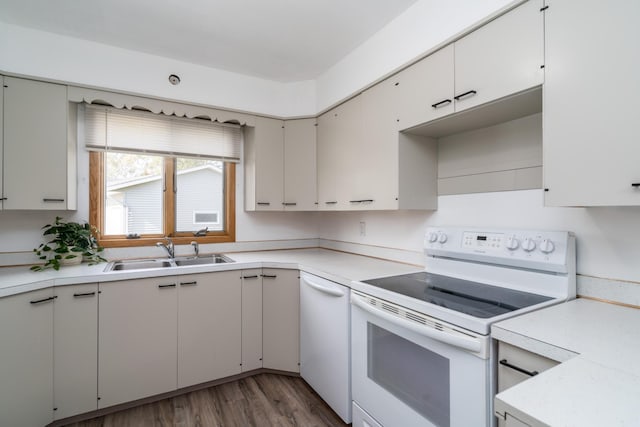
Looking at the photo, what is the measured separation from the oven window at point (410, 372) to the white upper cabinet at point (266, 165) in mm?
1572

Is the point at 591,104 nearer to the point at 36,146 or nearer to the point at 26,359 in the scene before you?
the point at 26,359

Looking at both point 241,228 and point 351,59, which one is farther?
point 241,228

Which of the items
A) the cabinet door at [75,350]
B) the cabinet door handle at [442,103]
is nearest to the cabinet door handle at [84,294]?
the cabinet door at [75,350]

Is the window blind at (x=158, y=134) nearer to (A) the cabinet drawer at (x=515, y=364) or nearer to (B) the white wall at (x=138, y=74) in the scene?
(B) the white wall at (x=138, y=74)

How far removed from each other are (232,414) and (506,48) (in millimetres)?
2510

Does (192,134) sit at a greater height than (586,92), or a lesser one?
greater

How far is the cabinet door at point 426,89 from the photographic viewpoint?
5.34 feet

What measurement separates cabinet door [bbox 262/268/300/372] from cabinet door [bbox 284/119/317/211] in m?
0.73

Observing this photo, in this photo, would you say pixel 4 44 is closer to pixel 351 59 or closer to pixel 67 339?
pixel 67 339

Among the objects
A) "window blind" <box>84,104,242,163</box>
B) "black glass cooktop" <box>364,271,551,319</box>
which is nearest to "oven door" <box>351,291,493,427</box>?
"black glass cooktop" <box>364,271,551,319</box>

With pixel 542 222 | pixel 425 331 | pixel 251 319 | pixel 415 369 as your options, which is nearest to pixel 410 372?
pixel 415 369

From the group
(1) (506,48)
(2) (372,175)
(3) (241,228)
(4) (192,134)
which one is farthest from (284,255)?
(1) (506,48)

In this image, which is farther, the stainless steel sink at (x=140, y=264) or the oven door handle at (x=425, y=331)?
the stainless steel sink at (x=140, y=264)

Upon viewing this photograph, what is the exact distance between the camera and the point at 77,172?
2389 millimetres
